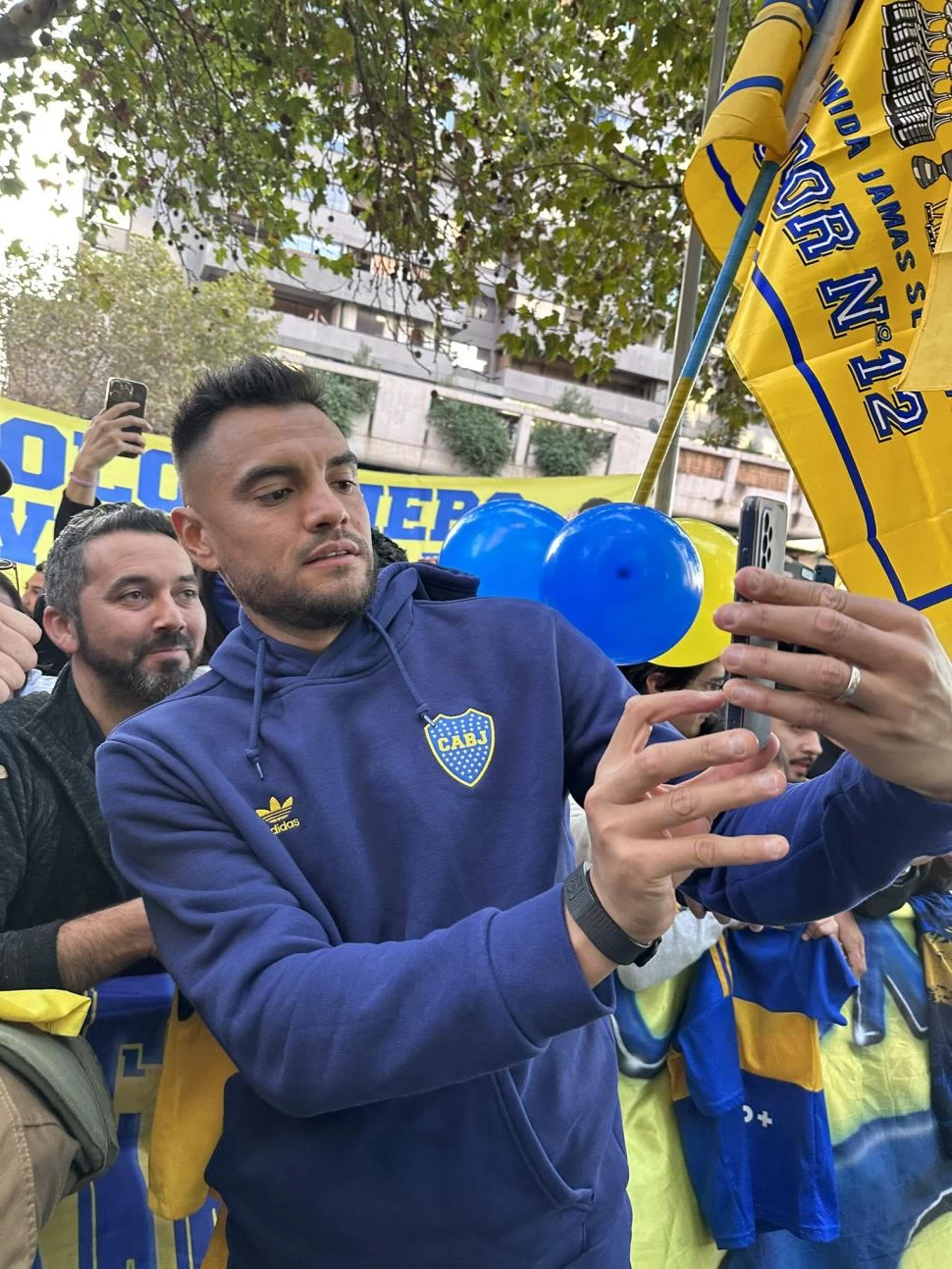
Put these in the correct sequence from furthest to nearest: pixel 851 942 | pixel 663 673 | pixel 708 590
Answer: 1. pixel 663 673
2. pixel 708 590
3. pixel 851 942

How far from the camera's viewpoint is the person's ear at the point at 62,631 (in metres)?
2.53

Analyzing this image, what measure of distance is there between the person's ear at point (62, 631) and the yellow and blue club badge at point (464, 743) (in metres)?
1.44

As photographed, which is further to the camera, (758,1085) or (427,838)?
(758,1085)

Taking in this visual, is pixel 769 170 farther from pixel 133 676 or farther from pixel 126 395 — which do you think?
pixel 126 395

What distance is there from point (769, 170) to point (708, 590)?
1.21m

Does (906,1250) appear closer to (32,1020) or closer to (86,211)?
(32,1020)

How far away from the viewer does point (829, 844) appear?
4.12 ft

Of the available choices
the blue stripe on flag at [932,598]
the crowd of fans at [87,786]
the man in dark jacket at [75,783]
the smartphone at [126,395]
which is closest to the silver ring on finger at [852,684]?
the crowd of fans at [87,786]

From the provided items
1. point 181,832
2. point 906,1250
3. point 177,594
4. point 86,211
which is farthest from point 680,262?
point 181,832

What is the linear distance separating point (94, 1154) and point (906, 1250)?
258cm

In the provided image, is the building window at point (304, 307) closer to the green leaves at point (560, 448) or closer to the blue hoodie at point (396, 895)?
the green leaves at point (560, 448)

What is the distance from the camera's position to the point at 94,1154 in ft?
4.89

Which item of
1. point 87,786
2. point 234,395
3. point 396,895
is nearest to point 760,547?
point 396,895

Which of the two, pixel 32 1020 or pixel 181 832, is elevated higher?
pixel 181 832
